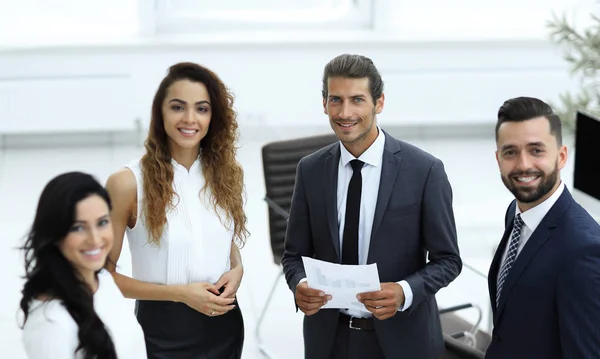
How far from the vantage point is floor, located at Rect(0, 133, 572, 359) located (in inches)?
197

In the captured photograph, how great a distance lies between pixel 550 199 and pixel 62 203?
4.25 ft

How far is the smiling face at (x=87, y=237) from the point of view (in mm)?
2334

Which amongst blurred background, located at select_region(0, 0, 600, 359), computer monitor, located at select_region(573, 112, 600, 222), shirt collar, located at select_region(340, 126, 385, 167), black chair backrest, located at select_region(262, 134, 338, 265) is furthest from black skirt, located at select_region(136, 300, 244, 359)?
blurred background, located at select_region(0, 0, 600, 359)

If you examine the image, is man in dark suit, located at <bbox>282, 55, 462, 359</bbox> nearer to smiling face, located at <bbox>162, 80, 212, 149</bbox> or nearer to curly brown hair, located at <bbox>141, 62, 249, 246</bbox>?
curly brown hair, located at <bbox>141, 62, 249, 246</bbox>

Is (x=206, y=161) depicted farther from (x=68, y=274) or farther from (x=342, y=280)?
(x=68, y=274)

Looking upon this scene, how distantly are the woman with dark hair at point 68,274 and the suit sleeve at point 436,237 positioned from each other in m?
1.04

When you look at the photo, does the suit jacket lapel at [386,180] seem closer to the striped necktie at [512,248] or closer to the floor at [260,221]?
the striped necktie at [512,248]

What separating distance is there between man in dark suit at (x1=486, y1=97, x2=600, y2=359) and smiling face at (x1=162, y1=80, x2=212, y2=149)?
3.20 ft

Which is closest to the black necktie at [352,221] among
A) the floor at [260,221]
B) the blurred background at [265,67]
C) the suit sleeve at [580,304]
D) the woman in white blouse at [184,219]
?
the woman in white blouse at [184,219]

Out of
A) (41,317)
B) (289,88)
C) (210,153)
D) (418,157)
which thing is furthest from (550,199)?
(289,88)

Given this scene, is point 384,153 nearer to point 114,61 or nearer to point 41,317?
point 41,317

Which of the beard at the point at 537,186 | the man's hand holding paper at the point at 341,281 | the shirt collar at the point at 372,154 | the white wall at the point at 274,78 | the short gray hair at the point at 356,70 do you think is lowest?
the man's hand holding paper at the point at 341,281

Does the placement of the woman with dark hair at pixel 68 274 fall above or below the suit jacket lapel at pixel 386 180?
below

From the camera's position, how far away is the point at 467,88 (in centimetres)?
831
